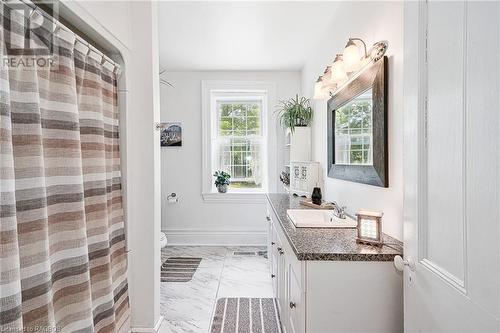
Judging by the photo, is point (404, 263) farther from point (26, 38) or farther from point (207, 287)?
point (207, 287)

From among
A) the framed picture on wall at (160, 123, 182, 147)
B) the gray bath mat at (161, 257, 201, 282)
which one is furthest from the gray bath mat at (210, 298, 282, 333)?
the framed picture on wall at (160, 123, 182, 147)

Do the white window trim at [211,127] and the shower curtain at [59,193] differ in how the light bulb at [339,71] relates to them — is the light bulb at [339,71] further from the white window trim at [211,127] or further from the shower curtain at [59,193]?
the white window trim at [211,127]

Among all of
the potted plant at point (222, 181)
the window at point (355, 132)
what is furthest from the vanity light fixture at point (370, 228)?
the potted plant at point (222, 181)

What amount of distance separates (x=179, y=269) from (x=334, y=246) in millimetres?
2462

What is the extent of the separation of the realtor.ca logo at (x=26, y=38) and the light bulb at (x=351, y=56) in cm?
163

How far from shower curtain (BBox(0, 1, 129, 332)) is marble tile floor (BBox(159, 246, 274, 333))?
1.86ft

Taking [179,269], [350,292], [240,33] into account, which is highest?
[240,33]

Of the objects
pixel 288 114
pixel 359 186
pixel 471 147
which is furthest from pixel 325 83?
pixel 471 147

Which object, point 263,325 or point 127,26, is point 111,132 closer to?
point 127,26

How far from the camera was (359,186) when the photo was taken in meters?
2.18

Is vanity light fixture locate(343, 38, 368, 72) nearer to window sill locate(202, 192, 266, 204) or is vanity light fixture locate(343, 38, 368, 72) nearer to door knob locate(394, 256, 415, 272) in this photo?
door knob locate(394, 256, 415, 272)

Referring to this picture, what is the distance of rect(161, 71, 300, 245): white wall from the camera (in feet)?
14.4

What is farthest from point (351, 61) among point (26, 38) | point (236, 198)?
point (236, 198)

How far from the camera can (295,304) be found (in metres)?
1.56
